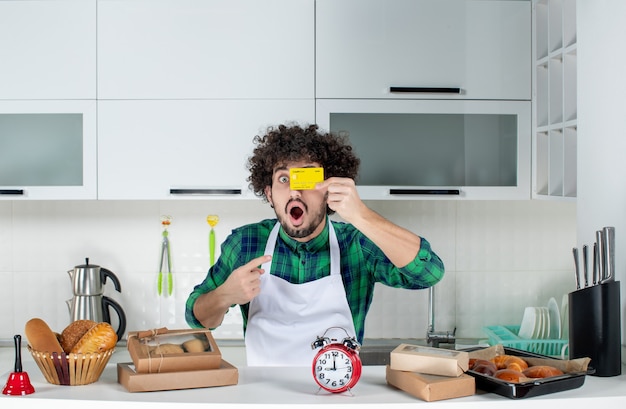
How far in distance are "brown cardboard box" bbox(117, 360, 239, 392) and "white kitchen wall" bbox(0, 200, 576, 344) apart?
163cm

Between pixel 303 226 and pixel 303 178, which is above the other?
pixel 303 178

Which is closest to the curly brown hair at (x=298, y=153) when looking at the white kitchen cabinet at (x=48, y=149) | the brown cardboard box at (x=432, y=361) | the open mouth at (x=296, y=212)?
the open mouth at (x=296, y=212)

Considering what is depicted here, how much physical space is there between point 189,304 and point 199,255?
104 cm

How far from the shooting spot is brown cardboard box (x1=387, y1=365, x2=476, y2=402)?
1.48m

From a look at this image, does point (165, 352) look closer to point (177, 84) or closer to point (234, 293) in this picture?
point (234, 293)

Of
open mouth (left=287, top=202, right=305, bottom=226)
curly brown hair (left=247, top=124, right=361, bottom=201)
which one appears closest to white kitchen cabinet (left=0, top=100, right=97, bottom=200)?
curly brown hair (left=247, top=124, right=361, bottom=201)

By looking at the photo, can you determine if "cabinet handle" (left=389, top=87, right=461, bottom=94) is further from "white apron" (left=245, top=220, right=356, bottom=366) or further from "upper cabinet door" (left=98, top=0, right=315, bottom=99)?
"white apron" (left=245, top=220, right=356, bottom=366)

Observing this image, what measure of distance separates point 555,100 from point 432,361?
1.51m

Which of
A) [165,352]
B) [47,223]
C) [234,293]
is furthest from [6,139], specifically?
[165,352]

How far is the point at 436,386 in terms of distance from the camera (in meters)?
1.48

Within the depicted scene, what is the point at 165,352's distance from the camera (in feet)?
5.17

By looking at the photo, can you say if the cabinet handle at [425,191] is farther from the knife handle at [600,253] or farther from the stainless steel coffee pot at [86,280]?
the stainless steel coffee pot at [86,280]

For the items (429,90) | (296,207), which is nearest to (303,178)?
(296,207)

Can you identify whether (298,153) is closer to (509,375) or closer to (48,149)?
(509,375)
